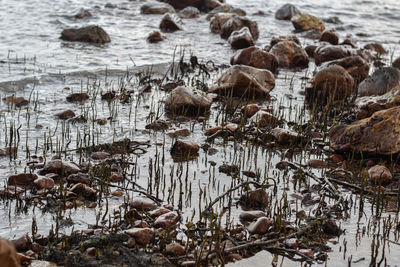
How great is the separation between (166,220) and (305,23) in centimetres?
1146

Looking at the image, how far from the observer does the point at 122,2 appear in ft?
53.1

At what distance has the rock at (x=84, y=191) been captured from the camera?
459 cm

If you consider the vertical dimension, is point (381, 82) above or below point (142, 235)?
above

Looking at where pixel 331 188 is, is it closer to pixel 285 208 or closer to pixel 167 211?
pixel 285 208

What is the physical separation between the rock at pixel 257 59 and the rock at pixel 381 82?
77.0 inches

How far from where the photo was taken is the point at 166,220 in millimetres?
4180

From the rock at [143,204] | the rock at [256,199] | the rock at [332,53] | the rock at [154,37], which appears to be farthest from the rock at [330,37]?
the rock at [143,204]

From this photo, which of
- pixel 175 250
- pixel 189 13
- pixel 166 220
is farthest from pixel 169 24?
pixel 175 250

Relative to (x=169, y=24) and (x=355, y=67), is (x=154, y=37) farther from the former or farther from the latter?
(x=355, y=67)

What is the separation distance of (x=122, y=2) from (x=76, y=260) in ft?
43.9

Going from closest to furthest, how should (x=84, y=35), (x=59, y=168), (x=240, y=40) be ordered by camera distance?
(x=59, y=168)
(x=84, y=35)
(x=240, y=40)

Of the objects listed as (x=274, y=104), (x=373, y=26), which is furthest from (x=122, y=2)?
(x=274, y=104)

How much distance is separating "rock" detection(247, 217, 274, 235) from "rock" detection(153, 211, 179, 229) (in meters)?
0.55

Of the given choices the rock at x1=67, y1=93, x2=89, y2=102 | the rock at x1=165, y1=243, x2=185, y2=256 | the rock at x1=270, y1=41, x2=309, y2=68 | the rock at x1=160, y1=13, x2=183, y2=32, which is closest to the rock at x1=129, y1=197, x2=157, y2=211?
the rock at x1=165, y1=243, x2=185, y2=256
